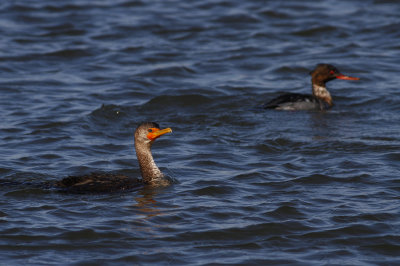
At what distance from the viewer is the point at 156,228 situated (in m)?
8.78

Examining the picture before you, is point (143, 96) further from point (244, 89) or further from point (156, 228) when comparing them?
point (156, 228)

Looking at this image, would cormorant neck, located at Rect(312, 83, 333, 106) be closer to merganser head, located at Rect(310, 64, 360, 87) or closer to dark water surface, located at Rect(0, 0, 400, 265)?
merganser head, located at Rect(310, 64, 360, 87)

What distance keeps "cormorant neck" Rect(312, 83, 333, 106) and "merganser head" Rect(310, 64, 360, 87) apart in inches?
2.8

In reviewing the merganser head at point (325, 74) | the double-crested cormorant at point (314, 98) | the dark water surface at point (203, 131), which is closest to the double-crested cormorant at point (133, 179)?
the dark water surface at point (203, 131)

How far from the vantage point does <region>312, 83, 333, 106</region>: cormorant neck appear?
15.6m

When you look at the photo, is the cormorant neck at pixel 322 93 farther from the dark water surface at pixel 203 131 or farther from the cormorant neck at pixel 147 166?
the cormorant neck at pixel 147 166

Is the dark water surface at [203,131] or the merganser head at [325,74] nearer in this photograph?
the dark water surface at [203,131]

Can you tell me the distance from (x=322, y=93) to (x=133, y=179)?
6.59 metres

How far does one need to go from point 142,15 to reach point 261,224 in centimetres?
1386

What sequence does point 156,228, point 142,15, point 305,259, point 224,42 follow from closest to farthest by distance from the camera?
point 305,259
point 156,228
point 224,42
point 142,15

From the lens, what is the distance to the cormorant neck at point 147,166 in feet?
34.1

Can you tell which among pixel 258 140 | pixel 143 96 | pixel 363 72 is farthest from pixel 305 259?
pixel 363 72

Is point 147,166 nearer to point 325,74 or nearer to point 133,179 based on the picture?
point 133,179

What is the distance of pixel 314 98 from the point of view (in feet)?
49.9
